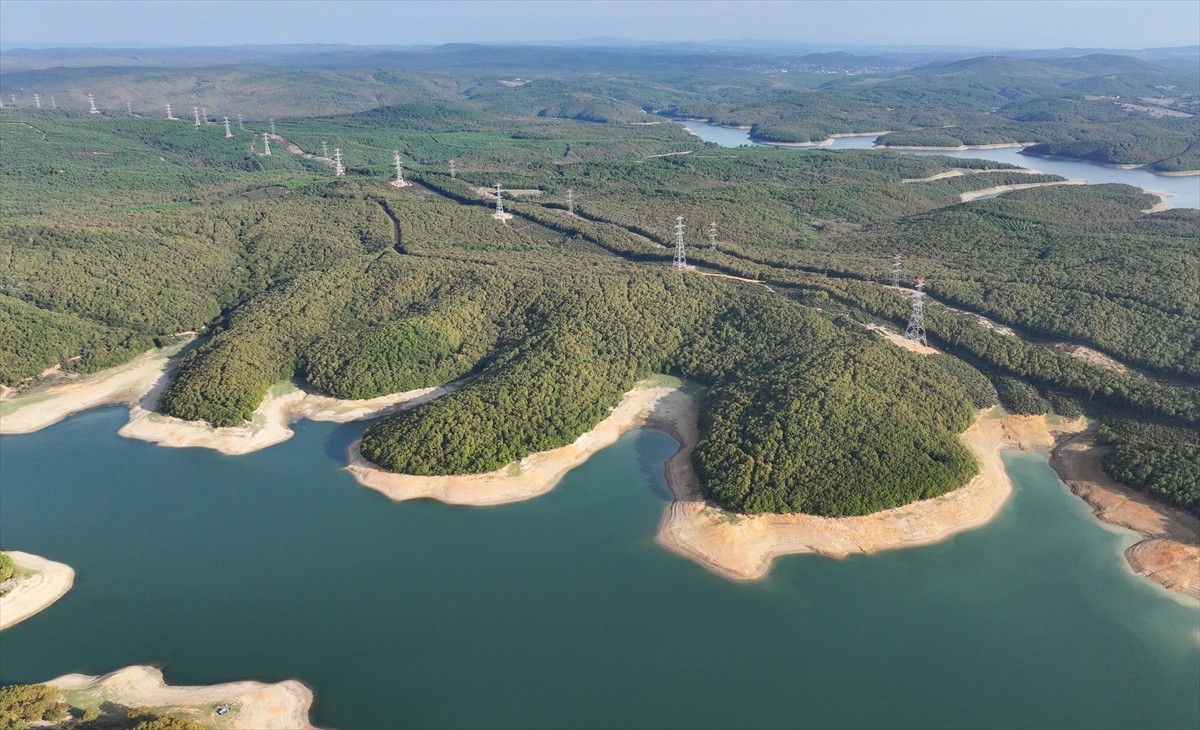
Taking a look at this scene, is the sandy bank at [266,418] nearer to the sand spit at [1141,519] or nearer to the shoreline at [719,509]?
the shoreline at [719,509]

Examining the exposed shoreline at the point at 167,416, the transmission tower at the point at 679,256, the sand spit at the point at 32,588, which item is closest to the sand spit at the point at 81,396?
the exposed shoreline at the point at 167,416

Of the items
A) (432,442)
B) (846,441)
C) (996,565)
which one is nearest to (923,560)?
(996,565)

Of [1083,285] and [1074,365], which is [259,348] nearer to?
[1074,365]

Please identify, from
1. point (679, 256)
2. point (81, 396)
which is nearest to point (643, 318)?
point (679, 256)

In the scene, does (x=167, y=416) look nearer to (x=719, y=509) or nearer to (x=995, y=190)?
(x=719, y=509)

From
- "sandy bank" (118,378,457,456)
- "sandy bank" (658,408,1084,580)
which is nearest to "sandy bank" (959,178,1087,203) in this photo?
"sandy bank" (658,408,1084,580)

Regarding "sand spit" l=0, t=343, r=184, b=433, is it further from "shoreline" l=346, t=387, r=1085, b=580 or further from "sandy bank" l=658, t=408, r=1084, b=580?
"sandy bank" l=658, t=408, r=1084, b=580
